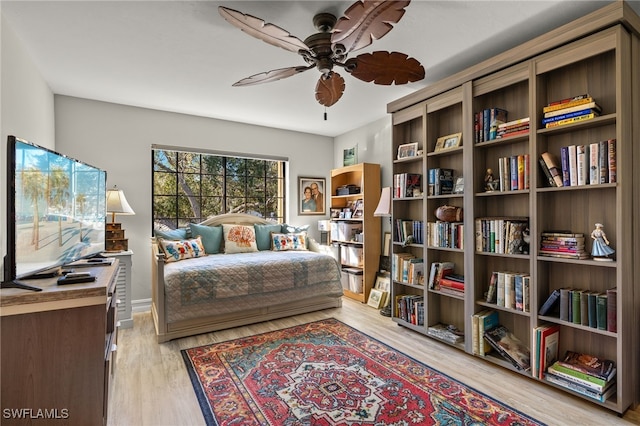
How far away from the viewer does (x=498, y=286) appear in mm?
2436

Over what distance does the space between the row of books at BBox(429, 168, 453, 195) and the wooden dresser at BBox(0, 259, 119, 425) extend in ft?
8.58

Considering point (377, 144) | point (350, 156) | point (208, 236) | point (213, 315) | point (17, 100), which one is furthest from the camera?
point (350, 156)

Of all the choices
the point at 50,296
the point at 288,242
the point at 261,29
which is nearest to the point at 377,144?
the point at 288,242

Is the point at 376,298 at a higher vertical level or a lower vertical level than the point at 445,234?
lower

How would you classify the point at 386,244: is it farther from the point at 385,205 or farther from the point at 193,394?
the point at 193,394

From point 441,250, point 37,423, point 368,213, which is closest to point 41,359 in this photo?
point 37,423

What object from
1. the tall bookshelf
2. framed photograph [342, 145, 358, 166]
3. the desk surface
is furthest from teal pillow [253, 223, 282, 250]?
the desk surface

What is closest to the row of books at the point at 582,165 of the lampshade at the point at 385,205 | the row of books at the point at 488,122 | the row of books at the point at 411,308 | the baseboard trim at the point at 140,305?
the row of books at the point at 488,122

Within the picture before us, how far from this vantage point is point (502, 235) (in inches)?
Answer: 94.6

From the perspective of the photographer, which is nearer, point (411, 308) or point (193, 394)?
point (193, 394)

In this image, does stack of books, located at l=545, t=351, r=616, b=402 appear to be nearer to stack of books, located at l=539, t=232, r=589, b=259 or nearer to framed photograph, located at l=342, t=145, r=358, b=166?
stack of books, located at l=539, t=232, r=589, b=259

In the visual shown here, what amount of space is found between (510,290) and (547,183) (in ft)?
2.69

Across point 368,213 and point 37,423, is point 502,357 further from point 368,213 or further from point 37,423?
point 37,423

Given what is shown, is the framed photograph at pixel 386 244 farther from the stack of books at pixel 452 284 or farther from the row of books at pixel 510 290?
the row of books at pixel 510 290
